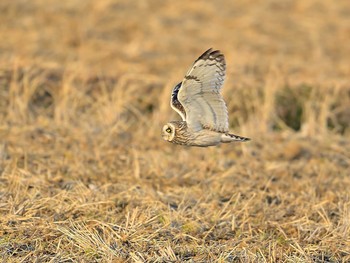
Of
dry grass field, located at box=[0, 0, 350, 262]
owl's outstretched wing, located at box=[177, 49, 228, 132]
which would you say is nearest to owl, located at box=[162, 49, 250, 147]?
owl's outstretched wing, located at box=[177, 49, 228, 132]

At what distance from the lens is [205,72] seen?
5.75m

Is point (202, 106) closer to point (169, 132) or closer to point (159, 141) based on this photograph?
point (169, 132)

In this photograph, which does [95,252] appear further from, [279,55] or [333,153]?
[279,55]

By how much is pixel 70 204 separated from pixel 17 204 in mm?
400

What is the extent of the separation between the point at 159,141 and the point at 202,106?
2960 millimetres

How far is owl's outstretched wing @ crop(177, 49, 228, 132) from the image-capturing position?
5715 millimetres

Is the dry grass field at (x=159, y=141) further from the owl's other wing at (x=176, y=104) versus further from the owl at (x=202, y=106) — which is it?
the owl's other wing at (x=176, y=104)

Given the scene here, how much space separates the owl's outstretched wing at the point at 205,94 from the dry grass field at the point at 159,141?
0.74m

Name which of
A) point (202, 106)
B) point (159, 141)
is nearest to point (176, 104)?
point (202, 106)

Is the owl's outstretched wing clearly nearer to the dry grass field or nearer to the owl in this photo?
the owl

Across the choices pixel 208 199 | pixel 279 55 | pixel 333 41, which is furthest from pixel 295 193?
pixel 333 41

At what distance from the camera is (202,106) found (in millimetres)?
5887

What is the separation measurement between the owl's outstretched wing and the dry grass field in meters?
0.74

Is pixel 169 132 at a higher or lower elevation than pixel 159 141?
higher
